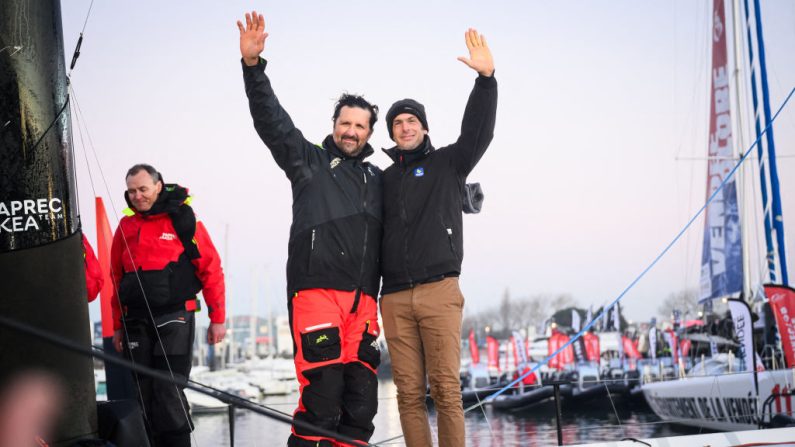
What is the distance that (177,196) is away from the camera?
13.2 ft

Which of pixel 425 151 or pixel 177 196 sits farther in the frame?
pixel 177 196

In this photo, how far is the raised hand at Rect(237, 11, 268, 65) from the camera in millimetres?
3053

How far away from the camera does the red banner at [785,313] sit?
32.8ft

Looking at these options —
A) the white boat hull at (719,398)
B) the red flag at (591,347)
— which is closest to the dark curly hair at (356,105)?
the white boat hull at (719,398)

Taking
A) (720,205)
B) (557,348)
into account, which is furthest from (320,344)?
(557,348)

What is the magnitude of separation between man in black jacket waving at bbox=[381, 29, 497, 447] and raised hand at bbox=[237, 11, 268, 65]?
84 centimetres

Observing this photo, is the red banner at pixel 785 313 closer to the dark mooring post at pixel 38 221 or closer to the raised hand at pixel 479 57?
the raised hand at pixel 479 57

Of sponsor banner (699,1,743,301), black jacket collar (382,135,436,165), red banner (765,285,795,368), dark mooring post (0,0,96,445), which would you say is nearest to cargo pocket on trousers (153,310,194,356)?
dark mooring post (0,0,96,445)

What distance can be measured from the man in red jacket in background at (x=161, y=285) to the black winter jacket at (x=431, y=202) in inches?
46.4

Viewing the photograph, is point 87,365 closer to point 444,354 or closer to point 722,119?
point 444,354

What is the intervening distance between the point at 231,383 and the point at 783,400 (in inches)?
1339

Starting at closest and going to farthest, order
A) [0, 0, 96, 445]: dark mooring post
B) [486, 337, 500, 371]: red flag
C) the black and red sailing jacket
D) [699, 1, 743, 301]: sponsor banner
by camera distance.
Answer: [0, 0, 96, 445]: dark mooring post, the black and red sailing jacket, [699, 1, 743, 301]: sponsor banner, [486, 337, 500, 371]: red flag

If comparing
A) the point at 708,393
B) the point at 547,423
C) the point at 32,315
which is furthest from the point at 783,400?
the point at 547,423

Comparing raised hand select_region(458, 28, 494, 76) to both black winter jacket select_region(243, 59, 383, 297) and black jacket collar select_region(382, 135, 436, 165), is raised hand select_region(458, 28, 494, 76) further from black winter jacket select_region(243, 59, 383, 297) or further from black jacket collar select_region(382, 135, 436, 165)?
black winter jacket select_region(243, 59, 383, 297)
